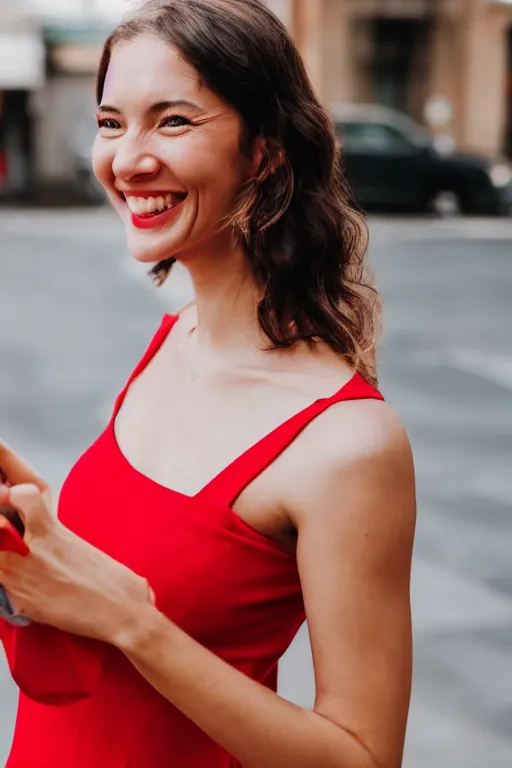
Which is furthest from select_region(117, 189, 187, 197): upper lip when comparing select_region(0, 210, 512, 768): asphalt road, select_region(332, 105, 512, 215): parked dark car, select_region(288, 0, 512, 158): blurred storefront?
select_region(288, 0, 512, 158): blurred storefront

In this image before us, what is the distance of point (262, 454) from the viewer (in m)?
1.58

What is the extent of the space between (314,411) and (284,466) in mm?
79

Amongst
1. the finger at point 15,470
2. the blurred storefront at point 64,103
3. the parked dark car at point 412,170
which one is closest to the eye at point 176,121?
the finger at point 15,470

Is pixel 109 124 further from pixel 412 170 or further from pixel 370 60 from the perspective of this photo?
pixel 370 60

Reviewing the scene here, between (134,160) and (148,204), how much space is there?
6 cm

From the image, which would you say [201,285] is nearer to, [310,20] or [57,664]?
[57,664]

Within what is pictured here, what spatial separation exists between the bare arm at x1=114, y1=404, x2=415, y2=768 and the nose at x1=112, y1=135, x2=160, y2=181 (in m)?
0.42

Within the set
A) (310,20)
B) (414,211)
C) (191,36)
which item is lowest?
(414,211)

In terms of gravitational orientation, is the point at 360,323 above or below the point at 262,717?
above

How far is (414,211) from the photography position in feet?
76.8

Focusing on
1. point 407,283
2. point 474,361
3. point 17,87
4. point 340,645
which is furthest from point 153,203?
point 17,87

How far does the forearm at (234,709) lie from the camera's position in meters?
1.44

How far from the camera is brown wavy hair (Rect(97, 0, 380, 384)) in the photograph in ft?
5.39

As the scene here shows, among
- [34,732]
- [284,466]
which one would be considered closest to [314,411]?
[284,466]
